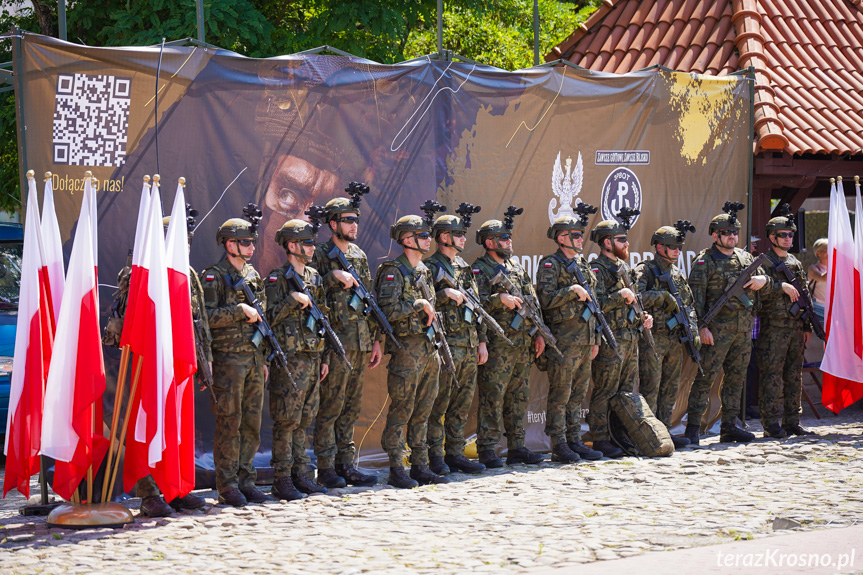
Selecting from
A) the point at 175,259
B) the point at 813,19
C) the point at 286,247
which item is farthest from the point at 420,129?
the point at 813,19

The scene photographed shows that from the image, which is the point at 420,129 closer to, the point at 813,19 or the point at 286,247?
the point at 286,247

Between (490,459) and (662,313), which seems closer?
(490,459)

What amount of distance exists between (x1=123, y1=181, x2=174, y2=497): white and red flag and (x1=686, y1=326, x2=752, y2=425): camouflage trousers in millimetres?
5676

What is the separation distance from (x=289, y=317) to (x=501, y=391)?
87.9 inches

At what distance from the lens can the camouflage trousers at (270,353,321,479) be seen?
805 cm

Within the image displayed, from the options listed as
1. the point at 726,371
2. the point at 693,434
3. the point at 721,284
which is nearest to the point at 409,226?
the point at 721,284

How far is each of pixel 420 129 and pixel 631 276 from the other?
8.07 feet

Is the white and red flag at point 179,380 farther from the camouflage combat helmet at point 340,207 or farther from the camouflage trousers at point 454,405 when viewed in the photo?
the camouflage trousers at point 454,405

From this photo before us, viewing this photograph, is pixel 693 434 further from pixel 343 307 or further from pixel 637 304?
pixel 343 307

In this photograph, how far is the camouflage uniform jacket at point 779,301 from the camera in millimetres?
10875

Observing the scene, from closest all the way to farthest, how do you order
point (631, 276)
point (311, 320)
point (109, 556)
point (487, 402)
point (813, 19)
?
point (109, 556)
point (311, 320)
point (487, 402)
point (631, 276)
point (813, 19)

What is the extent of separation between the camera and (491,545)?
6398 mm

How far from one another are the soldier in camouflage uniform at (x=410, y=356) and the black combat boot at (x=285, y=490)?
90 cm

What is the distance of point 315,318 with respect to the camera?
26.6 ft
